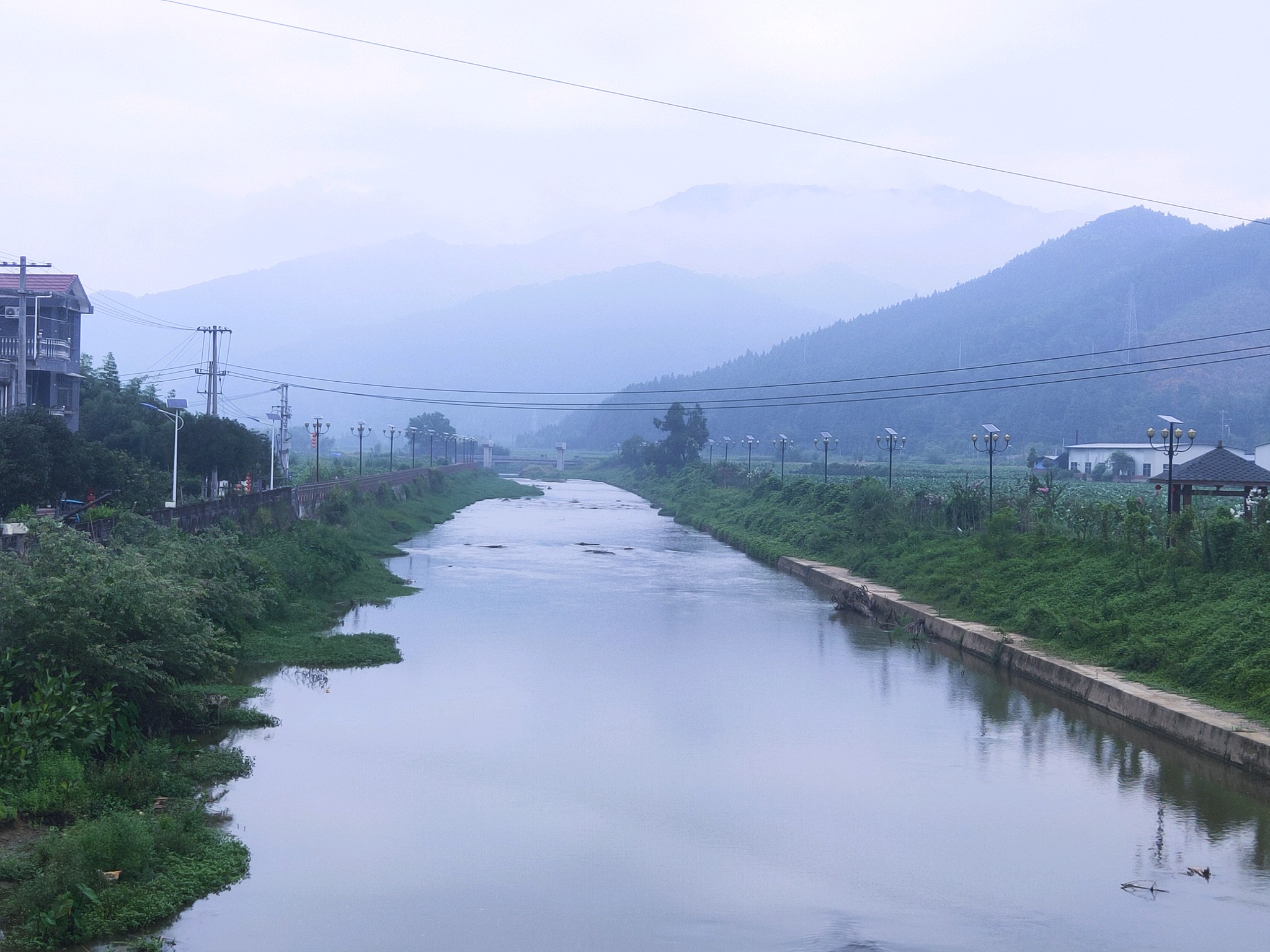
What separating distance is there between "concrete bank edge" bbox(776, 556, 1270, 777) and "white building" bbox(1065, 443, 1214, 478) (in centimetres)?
4041

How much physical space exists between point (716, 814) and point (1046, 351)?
127 meters

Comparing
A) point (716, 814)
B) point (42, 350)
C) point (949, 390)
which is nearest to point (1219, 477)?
point (716, 814)

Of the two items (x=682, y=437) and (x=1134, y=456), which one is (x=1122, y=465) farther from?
(x=682, y=437)

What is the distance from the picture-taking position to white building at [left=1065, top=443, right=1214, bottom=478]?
63.7 m

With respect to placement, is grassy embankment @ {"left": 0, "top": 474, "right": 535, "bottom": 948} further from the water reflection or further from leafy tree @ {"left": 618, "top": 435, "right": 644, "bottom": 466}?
leafy tree @ {"left": 618, "top": 435, "right": 644, "bottom": 466}

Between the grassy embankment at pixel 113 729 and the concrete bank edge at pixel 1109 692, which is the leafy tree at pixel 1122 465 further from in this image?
the grassy embankment at pixel 113 729

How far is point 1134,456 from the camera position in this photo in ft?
226

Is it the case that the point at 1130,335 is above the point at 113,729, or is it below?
above

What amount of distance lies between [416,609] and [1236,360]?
106 meters

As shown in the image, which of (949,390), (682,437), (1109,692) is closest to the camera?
(1109,692)

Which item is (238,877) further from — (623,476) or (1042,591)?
(623,476)

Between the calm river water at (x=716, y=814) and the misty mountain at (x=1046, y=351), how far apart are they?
87.6 meters

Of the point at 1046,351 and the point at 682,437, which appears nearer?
the point at 682,437

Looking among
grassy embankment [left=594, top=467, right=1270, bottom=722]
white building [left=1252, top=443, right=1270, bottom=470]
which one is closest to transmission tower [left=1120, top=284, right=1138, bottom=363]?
white building [left=1252, top=443, right=1270, bottom=470]
